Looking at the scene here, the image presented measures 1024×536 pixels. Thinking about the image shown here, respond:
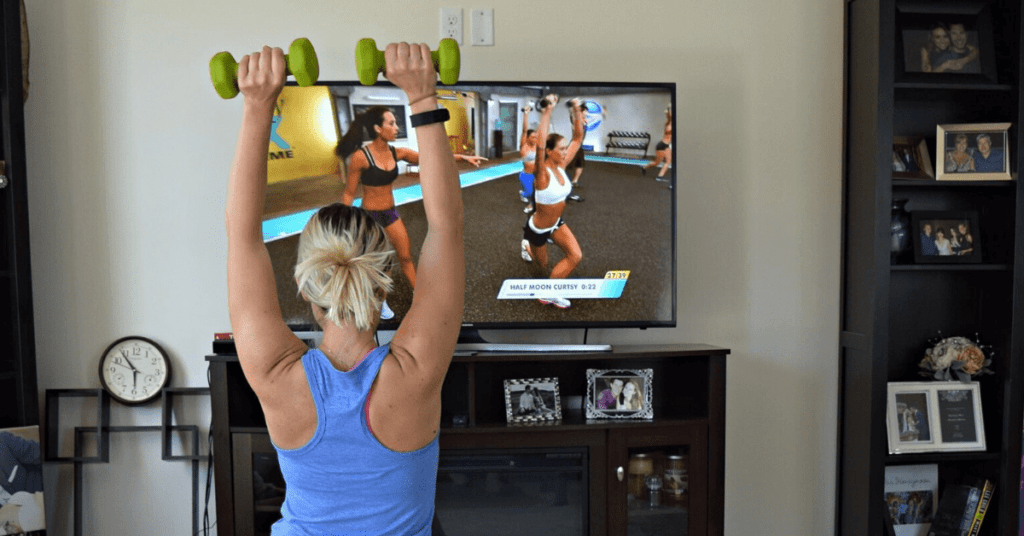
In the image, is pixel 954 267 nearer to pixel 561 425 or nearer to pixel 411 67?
pixel 561 425

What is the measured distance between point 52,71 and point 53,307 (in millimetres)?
810

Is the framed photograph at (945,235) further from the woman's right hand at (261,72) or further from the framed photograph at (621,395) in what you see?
the woman's right hand at (261,72)

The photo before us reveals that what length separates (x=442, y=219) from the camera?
106cm

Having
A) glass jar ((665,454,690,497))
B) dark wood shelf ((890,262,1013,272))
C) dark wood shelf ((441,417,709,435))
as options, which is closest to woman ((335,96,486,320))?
dark wood shelf ((441,417,709,435))

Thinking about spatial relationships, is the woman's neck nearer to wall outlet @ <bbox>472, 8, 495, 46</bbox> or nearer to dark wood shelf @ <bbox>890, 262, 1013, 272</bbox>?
wall outlet @ <bbox>472, 8, 495, 46</bbox>

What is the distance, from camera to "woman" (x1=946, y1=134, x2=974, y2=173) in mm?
2699

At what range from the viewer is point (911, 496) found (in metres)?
2.81

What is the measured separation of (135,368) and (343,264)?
205 centimetres

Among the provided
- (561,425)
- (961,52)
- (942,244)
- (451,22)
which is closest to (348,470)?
(561,425)

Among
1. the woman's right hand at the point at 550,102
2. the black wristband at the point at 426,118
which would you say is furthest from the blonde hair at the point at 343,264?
the woman's right hand at the point at 550,102

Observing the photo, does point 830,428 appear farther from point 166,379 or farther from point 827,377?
point 166,379

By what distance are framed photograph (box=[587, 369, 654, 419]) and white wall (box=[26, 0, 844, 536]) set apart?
1.04ft

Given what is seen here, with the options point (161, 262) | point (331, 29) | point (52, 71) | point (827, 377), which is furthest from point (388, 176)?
point (827, 377)

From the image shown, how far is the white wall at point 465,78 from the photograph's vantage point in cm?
275
